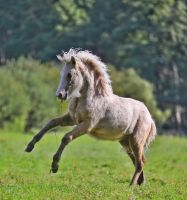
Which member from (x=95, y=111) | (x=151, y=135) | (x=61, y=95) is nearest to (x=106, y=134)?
(x=95, y=111)

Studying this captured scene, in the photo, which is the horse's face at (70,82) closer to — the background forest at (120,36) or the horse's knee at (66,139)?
the horse's knee at (66,139)

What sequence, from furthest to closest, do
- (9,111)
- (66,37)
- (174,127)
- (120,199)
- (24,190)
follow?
(66,37) → (174,127) → (9,111) → (24,190) → (120,199)

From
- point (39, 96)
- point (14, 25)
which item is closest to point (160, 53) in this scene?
point (14, 25)

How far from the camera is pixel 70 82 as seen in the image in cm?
1417

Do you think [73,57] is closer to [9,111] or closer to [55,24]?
[9,111]

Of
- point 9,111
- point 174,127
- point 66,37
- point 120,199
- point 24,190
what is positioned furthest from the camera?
point 66,37

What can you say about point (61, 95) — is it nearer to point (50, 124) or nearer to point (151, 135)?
point (50, 124)

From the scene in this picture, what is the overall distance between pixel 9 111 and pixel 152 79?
38.7 m

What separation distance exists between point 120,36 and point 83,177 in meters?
69.0

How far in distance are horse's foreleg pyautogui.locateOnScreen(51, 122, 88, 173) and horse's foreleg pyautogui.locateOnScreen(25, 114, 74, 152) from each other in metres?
0.41

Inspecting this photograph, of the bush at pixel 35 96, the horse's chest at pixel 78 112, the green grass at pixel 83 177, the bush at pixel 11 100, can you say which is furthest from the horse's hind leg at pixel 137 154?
the bush at pixel 35 96

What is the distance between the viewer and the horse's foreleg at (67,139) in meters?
13.6

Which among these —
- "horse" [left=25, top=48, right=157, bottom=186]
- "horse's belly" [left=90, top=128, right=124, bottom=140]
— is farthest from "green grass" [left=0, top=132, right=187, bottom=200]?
"horse's belly" [left=90, top=128, right=124, bottom=140]

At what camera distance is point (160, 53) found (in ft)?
275
